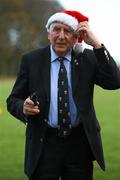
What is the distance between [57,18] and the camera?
17.3ft

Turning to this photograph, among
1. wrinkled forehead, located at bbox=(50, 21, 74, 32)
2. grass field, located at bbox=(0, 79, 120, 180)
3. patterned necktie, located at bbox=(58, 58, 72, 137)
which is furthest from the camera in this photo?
grass field, located at bbox=(0, 79, 120, 180)

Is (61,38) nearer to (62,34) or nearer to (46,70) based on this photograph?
(62,34)

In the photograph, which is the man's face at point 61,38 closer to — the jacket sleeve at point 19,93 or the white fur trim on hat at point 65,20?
the white fur trim on hat at point 65,20

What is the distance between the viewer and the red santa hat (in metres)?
5.23

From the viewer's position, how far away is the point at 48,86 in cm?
514

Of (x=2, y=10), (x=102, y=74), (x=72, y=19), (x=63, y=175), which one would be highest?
(x=2, y=10)

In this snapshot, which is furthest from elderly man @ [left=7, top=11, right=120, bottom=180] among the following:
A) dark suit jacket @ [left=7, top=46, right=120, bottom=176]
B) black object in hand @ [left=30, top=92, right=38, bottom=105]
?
black object in hand @ [left=30, top=92, right=38, bottom=105]

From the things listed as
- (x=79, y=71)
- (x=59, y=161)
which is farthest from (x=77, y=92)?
(x=59, y=161)

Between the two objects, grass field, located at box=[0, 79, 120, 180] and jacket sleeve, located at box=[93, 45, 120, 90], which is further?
grass field, located at box=[0, 79, 120, 180]

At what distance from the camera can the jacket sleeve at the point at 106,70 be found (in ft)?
16.9

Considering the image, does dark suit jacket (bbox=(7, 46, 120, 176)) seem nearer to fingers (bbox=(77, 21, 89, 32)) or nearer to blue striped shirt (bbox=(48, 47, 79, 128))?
blue striped shirt (bbox=(48, 47, 79, 128))

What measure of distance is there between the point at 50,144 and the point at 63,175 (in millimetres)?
263

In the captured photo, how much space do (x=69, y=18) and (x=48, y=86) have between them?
1.75 ft

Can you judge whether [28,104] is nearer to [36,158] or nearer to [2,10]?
[36,158]
